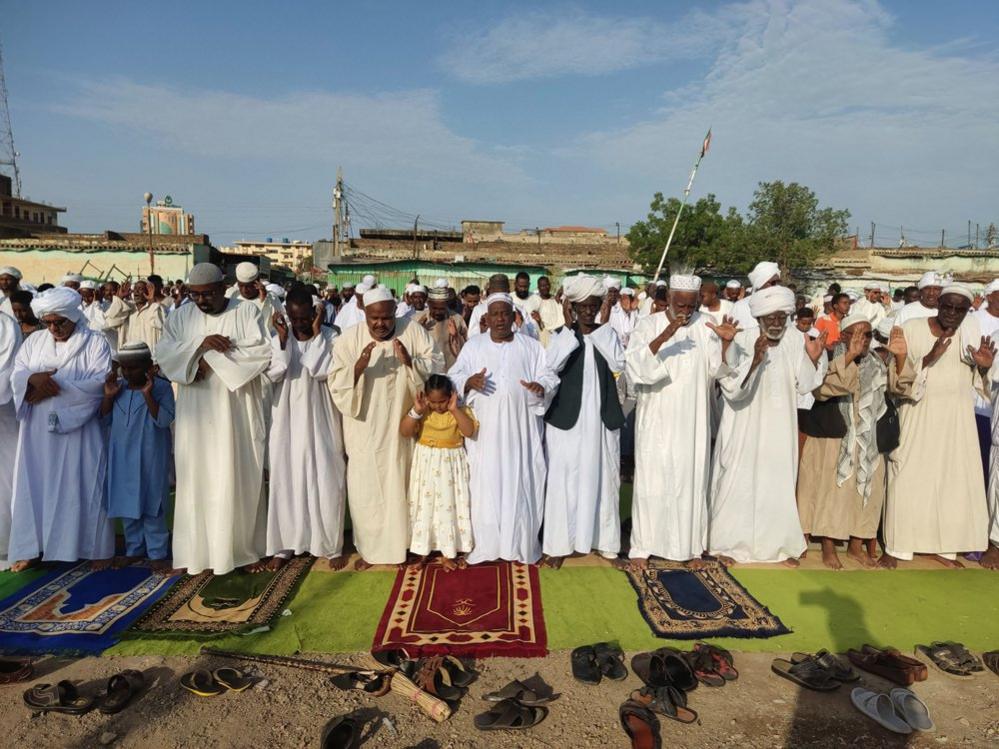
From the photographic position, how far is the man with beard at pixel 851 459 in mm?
4555

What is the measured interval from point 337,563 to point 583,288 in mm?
2712

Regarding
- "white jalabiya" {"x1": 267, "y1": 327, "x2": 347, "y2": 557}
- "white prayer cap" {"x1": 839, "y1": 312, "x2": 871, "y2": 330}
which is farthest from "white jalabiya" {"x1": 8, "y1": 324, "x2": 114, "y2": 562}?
"white prayer cap" {"x1": 839, "y1": 312, "x2": 871, "y2": 330}

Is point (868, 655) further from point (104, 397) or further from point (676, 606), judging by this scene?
point (104, 397)

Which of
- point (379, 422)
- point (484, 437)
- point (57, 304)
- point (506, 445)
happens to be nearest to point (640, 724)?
point (506, 445)

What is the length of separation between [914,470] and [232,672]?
485cm

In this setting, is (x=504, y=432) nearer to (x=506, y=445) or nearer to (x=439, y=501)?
(x=506, y=445)

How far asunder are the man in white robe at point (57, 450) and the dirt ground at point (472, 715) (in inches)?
53.2

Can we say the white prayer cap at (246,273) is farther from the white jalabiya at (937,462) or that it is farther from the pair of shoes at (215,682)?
the white jalabiya at (937,462)

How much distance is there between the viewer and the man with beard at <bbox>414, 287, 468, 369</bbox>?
729cm

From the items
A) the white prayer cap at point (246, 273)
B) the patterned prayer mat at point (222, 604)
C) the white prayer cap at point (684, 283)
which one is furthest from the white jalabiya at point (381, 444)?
the white prayer cap at point (246, 273)

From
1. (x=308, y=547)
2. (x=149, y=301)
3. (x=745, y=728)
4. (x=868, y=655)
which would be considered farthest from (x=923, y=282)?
(x=149, y=301)

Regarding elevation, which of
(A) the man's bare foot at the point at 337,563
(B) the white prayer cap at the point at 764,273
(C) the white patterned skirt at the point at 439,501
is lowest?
(A) the man's bare foot at the point at 337,563

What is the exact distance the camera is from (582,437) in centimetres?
447

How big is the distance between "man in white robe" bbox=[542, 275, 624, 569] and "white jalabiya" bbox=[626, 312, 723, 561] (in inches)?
8.7
